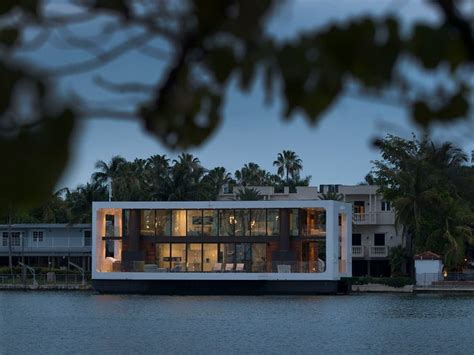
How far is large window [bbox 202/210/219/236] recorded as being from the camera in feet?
195

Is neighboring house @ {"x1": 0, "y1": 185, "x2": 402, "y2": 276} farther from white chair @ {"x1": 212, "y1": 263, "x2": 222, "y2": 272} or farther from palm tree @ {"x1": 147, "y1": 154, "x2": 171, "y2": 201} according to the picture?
white chair @ {"x1": 212, "y1": 263, "x2": 222, "y2": 272}

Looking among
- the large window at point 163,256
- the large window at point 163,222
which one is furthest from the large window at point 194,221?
the large window at point 163,256

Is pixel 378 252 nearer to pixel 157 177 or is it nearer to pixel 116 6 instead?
pixel 157 177

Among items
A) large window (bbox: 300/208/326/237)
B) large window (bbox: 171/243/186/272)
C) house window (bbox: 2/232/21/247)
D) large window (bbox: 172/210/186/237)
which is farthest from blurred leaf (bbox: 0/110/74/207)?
house window (bbox: 2/232/21/247)

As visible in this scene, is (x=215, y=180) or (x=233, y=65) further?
(x=215, y=180)

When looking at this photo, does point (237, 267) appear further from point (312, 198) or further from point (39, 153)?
point (39, 153)

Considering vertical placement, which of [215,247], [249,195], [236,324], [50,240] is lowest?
[236,324]

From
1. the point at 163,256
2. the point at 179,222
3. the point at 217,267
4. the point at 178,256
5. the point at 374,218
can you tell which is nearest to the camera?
the point at 217,267

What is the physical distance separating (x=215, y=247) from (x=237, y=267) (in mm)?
1740

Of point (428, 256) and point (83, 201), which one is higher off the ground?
point (83, 201)

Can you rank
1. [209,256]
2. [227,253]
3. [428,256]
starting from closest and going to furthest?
1. [227,253]
2. [209,256]
3. [428,256]

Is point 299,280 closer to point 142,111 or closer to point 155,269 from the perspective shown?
point 155,269

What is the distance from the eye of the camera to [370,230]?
74500 mm

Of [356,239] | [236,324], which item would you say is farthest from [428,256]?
[236,324]
